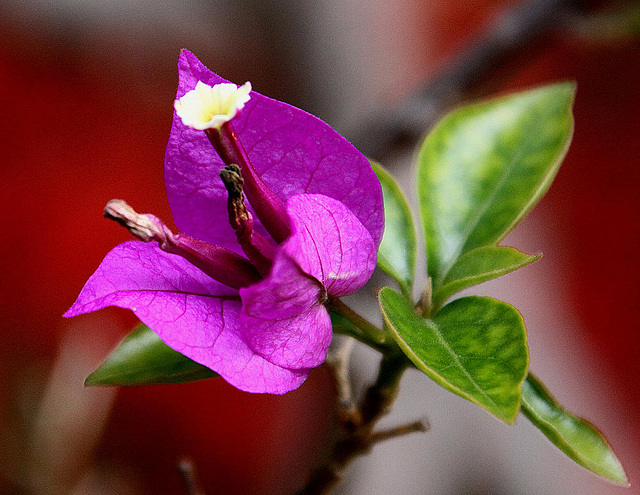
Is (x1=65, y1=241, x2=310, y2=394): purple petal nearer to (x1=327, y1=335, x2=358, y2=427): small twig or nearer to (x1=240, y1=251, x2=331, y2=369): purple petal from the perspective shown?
(x1=240, y1=251, x2=331, y2=369): purple petal

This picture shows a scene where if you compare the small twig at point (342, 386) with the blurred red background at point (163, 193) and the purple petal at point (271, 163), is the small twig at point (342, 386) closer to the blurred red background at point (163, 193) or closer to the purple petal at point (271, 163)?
the purple petal at point (271, 163)

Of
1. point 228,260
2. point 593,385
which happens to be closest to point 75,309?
point 228,260

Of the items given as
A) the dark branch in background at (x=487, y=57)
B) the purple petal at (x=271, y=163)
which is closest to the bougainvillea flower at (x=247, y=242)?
the purple petal at (x=271, y=163)

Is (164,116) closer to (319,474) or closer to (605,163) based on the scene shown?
(605,163)

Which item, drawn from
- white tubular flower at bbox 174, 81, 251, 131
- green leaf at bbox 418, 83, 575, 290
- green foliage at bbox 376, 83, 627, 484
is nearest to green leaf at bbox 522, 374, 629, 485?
green foliage at bbox 376, 83, 627, 484

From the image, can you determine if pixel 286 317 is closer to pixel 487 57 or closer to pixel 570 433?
pixel 570 433

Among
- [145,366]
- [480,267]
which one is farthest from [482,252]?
[145,366]
